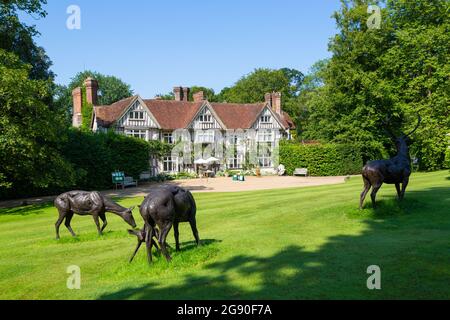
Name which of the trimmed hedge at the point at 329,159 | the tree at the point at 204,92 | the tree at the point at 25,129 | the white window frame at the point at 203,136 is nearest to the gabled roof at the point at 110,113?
the white window frame at the point at 203,136

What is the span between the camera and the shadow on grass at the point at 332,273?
23.2 feet

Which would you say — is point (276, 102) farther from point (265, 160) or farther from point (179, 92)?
point (179, 92)

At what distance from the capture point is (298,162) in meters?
49.2

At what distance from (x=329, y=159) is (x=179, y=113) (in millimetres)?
22120

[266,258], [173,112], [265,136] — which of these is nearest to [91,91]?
[173,112]

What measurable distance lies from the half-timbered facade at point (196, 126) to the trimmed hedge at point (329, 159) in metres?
7.65

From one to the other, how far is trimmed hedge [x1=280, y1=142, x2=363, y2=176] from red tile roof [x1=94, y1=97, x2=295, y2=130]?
39.3ft

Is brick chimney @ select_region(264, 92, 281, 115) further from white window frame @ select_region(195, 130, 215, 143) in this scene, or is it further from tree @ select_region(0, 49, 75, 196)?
tree @ select_region(0, 49, 75, 196)

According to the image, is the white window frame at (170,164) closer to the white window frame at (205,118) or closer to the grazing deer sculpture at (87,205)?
the white window frame at (205,118)

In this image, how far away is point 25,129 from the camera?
24250 millimetres

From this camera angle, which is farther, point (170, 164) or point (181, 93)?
point (181, 93)

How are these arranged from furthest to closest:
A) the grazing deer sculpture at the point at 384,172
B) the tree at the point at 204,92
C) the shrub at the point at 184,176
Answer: the tree at the point at 204,92
the shrub at the point at 184,176
the grazing deer sculpture at the point at 384,172

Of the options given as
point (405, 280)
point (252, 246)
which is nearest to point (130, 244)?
point (252, 246)

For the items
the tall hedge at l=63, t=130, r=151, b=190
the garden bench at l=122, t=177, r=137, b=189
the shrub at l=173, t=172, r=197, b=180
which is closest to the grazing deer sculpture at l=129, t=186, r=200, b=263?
the tall hedge at l=63, t=130, r=151, b=190
